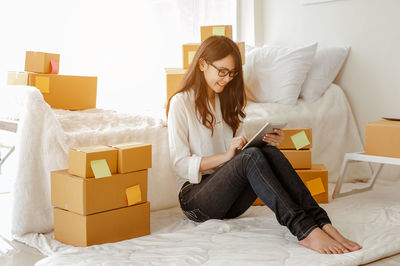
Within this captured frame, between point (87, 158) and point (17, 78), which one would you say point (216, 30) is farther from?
point (87, 158)

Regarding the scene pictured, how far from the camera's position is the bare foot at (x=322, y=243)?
171cm

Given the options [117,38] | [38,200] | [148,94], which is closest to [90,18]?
[117,38]

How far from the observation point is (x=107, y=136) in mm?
2236

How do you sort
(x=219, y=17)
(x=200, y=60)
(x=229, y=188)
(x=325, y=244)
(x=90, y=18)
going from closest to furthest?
(x=325, y=244)
(x=229, y=188)
(x=200, y=60)
(x=90, y=18)
(x=219, y=17)

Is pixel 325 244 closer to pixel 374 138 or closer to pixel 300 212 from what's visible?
pixel 300 212

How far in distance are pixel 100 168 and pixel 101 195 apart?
10 cm

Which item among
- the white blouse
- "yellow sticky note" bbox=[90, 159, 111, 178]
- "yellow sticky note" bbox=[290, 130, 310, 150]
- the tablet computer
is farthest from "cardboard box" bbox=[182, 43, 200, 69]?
"yellow sticky note" bbox=[90, 159, 111, 178]

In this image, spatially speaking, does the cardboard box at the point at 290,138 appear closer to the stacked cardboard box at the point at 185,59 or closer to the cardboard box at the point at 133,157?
the stacked cardboard box at the point at 185,59

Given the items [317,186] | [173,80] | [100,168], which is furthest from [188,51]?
[100,168]

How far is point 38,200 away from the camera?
206 cm

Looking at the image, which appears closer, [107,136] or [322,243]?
[322,243]

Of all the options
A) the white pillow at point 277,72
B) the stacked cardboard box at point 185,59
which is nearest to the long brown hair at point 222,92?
the stacked cardboard box at point 185,59

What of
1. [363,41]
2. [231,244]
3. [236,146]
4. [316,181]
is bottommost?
[231,244]

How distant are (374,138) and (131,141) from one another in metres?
1.20
